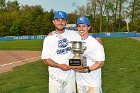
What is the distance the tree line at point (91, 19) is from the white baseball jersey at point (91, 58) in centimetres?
8146

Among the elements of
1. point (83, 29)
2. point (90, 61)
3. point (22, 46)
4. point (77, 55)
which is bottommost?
point (22, 46)

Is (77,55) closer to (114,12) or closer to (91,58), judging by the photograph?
(91,58)

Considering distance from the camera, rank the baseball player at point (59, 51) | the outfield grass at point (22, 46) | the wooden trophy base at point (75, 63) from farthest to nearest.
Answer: the outfield grass at point (22, 46), the baseball player at point (59, 51), the wooden trophy base at point (75, 63)

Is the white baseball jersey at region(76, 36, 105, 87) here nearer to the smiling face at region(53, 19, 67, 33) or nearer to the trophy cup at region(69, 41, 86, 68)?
the trophy cup at region(69, 41, 86, 68)

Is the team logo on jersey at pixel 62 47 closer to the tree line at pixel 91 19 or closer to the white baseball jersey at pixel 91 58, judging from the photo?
the white baseball jersey at pixel 91 58

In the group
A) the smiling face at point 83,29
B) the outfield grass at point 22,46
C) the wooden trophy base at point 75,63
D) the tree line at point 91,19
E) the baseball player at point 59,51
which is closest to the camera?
the wooden trophy base at point 75,63

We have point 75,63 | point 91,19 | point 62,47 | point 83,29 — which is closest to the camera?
point 75,63

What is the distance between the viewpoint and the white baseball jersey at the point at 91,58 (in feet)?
21.4

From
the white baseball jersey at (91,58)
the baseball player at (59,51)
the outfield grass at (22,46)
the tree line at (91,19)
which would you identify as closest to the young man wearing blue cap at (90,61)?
the white baseball jersey at (91,58)

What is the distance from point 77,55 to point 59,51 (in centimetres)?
62

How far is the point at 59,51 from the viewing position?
668 cm

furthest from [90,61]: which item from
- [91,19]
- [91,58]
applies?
[91,19]

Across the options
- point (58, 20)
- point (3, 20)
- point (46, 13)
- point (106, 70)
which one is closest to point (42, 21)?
point (46, 13)

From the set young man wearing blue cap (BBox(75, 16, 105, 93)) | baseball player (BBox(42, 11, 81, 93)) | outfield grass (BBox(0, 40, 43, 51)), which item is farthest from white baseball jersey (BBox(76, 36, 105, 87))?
outfield grass (BBox(0, 40, 43, 51))
